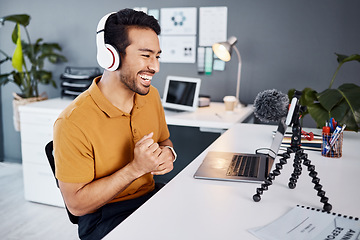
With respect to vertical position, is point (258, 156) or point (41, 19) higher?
point (41, 19)

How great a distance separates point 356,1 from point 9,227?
9.53ft

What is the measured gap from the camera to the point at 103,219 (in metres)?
1.33

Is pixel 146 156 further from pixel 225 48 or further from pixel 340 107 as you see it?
pixel 225 48

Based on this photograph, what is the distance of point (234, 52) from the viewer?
9.85ft

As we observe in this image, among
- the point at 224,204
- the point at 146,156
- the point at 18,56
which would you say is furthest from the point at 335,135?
the point at 18,56

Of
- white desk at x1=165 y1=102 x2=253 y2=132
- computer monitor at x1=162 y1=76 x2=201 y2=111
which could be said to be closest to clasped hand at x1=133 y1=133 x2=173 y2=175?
white desk at x1=165 y1=102 x2=253 y2=132

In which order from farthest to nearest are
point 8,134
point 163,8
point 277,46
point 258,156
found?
point 8,134 < point 163,8 < point 277,46 < point 258,156

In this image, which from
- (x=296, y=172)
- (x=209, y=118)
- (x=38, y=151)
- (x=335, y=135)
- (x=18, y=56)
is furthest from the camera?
(x=18, y=56)

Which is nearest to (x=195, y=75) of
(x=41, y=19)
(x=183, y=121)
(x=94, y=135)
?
(x=183, y=121)

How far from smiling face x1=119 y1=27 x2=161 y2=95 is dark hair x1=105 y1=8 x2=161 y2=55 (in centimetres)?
2

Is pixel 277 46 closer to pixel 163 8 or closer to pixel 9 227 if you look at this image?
pixel 163 8

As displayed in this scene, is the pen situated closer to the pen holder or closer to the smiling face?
the pen holder

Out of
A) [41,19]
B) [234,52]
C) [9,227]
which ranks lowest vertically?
[9,227]

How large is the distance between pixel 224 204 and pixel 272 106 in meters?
0.64
